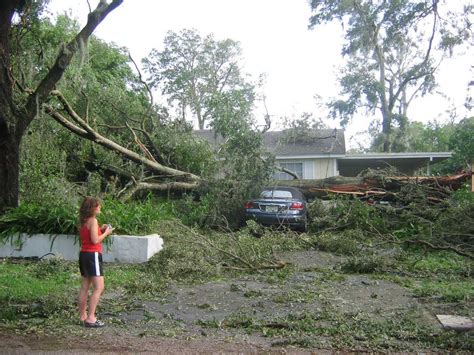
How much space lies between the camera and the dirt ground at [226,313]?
519 centimetres

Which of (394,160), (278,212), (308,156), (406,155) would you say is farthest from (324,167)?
(278,212)

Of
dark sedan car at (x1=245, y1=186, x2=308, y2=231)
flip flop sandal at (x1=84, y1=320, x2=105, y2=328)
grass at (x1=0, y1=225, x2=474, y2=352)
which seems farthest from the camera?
dark sedan car at (x1=245, y1=186, x2=308, y2=231)

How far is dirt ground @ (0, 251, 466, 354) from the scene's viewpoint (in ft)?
17.0

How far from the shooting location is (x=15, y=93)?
455 inches

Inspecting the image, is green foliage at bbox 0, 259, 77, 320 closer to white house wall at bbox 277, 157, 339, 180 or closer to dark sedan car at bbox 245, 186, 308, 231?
dark sedan car at bbox 245, 186, 308, 231

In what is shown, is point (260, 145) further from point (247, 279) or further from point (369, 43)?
point (247, 279)

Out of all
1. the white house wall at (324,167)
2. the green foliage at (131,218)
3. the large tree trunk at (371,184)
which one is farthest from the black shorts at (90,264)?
the white house wall at (324,167)

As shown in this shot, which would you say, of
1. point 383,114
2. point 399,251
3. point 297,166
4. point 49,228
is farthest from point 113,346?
point 383,114

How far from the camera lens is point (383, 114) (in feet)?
130

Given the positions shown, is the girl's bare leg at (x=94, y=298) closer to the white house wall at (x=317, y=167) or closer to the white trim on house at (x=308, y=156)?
the white trim on house at (x=308, y=156)

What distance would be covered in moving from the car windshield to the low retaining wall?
14.8 ft

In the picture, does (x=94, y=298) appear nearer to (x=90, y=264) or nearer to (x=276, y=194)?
(x=90, y=264)

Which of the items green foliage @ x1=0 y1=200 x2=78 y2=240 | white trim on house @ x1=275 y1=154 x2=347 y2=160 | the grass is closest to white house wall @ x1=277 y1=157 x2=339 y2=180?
white trim on house @ x1=275 y1=154 x2=347 y2=160

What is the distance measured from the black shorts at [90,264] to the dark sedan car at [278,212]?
26.8 feet
